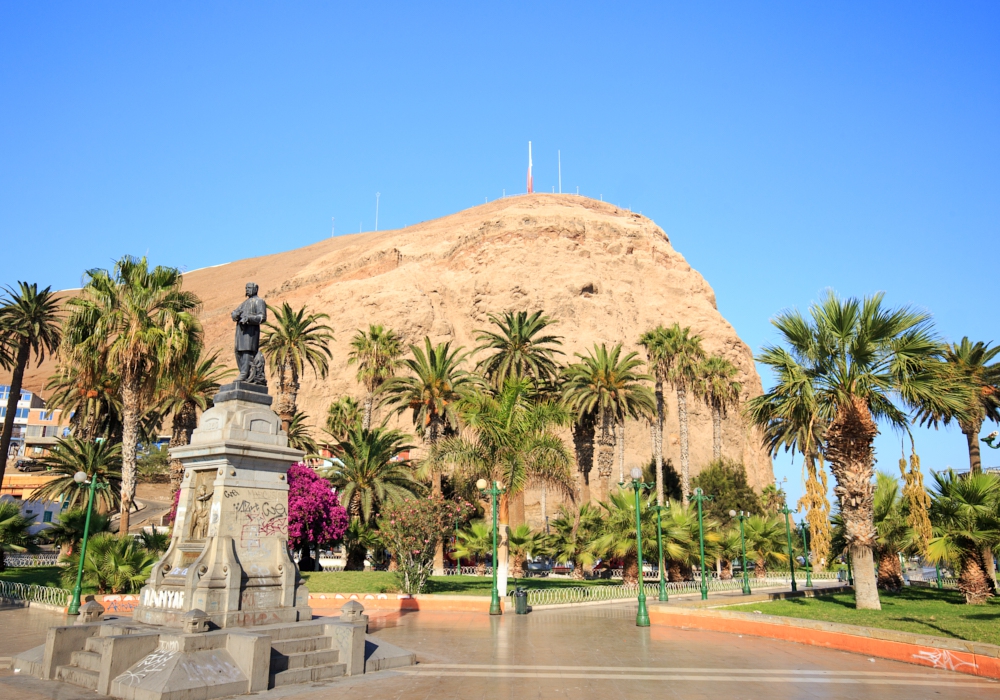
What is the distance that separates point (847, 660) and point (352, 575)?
1982 cm

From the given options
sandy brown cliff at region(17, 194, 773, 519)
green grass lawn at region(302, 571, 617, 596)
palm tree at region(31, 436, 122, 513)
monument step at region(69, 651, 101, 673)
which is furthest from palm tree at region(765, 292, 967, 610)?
sandy brown cliff at region(17, 194, 773, 519)

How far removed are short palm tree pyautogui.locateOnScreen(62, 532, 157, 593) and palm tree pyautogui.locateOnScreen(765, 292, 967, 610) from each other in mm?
21542

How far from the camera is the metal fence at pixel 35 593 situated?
2140 cm

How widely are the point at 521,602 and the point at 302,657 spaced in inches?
481

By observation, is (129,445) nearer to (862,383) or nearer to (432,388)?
(432,388)

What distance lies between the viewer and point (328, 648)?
11.6 m

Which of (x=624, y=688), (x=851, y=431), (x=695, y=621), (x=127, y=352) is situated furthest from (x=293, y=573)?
(x=127, y=352)

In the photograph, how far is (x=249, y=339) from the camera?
517 inches

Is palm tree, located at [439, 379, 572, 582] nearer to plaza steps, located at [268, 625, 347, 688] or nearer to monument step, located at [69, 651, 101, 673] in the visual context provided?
plaza steps, located at [268, 625, 347, 688]

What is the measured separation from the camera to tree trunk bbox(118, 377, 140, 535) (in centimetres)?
2664

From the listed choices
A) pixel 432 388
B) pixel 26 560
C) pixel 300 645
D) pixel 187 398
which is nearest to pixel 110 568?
pixel 300 645

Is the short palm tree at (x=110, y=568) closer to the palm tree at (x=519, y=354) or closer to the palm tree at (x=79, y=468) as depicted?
the palm tree at (x=79, y=468)

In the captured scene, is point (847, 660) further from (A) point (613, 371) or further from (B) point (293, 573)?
(A) point (613, 371)

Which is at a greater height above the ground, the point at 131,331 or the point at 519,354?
the point at 519,354
